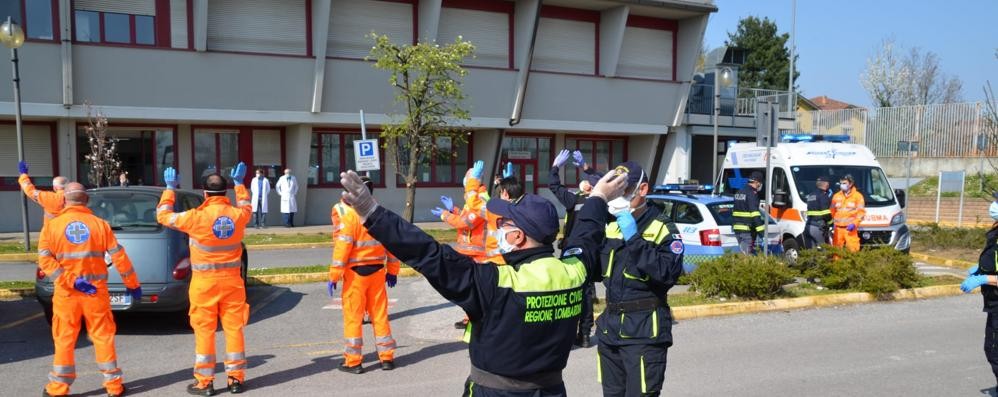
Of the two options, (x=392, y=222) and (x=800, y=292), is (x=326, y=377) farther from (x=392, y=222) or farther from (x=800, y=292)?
(x=800, y=292)

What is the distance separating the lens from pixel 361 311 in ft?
22.0

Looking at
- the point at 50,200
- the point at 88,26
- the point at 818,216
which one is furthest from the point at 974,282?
the point at 88,26

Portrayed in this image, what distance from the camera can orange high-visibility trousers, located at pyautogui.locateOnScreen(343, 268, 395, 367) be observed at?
22.0 ft

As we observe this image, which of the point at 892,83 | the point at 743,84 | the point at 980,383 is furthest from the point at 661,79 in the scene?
the point at 743,84

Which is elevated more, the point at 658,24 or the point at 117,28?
the point at 658,24

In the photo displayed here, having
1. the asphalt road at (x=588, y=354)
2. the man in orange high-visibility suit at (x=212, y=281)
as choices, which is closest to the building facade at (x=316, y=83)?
the asphalt road at (x=588, y=354)

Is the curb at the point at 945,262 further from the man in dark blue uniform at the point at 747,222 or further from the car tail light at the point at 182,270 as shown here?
the car tail light at the point at 182,270

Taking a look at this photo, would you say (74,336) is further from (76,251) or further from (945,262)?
(945,262)

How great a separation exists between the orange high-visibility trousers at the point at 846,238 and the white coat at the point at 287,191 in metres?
14.2

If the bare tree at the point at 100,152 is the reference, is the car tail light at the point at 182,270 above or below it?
below

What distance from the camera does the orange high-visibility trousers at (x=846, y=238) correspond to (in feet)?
41.1

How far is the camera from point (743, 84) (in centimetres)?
5578

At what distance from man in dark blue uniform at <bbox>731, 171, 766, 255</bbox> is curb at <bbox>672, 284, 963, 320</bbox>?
186 centimetres

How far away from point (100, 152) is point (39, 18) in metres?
3.74
